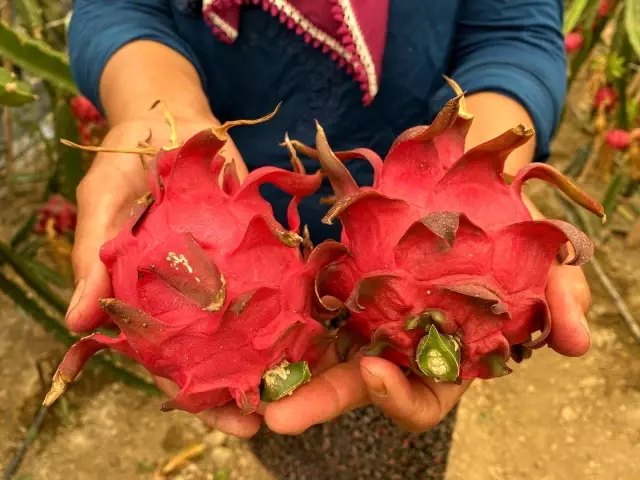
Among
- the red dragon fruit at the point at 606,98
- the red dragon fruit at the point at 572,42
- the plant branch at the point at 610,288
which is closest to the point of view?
the plant branch at the point at 610,288

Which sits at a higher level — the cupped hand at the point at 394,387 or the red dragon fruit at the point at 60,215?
the cupped hand at the point at 394,387

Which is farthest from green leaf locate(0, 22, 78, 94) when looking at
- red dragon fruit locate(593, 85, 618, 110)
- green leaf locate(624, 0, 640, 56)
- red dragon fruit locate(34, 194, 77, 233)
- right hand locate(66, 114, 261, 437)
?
red dragon fruit locate(593, 85, 618, 110)

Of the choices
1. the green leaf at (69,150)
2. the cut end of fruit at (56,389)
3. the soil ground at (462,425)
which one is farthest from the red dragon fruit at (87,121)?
the cut end of fruit at (56,389)

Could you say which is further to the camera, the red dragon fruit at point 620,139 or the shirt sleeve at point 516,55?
the red dragon fruit at point 620,139

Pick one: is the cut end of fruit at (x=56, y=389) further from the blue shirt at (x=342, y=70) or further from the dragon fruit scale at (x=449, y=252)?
the blue shirt at (x=342, y=70)

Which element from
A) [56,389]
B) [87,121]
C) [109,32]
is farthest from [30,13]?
[56,389]

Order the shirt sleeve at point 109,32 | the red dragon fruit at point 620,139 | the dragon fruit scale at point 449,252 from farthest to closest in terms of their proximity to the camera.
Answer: the red dragon fruit at point 620,139
the shirt sleeve at point 109,32
the dragon fruit scale at point 449,252

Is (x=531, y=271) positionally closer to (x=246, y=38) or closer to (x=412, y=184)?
(x=412, y=184)
